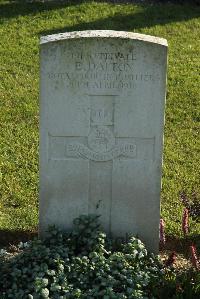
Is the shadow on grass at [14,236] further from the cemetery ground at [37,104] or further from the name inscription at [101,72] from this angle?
the name inscription at [101,72]

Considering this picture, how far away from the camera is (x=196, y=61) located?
33.2 feet

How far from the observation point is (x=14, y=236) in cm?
606

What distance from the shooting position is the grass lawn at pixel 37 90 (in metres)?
6.65

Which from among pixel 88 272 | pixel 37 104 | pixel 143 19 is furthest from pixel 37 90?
pixel 88 272

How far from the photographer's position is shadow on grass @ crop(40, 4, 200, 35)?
11.1 metres

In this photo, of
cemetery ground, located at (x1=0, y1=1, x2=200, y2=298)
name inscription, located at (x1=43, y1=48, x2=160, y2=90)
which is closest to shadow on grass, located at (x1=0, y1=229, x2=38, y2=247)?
cemetery ground, located at (x1=0, y1=1, x2=200, y2=298)

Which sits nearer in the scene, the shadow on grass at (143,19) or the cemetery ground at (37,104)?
the cemetery ground at (37,104)

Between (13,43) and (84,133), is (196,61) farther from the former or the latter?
(84,133)

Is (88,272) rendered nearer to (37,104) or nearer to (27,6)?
(37,104)

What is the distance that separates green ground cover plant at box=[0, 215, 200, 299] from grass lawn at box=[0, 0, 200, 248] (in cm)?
88

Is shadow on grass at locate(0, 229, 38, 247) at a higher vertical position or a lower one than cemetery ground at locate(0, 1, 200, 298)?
lower

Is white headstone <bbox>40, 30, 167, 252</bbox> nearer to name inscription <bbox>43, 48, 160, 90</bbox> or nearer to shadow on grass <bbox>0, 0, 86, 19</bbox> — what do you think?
name inscription <bbox>43, 48, 160, 90</bbox>

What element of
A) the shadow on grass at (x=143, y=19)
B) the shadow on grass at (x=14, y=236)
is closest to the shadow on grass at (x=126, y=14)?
the shadow on grass at (x=143, y=19)

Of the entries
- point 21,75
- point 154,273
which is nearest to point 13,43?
point 21,75
